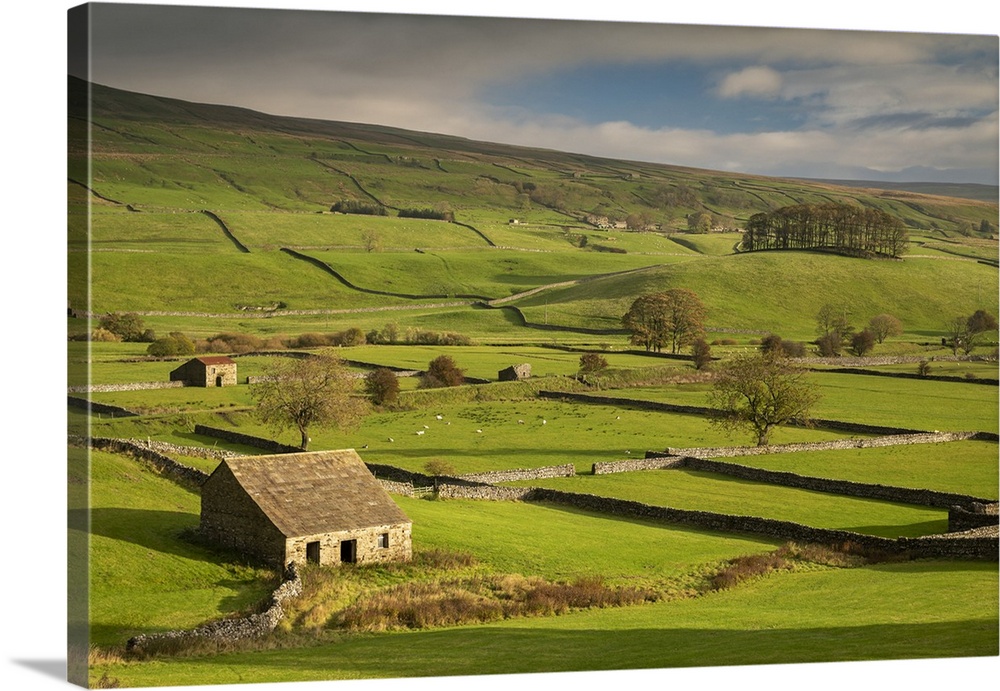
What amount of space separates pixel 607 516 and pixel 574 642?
879 centimetres

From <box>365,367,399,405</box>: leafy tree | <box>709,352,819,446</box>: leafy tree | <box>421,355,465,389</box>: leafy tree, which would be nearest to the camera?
<box>365,367,399,405</box>: leafy tree

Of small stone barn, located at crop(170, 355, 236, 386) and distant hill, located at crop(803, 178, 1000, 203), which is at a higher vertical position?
distant hill, located at crop(803, 178, 1000, 203)

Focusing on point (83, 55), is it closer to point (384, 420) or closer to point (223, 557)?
point (223, 557)

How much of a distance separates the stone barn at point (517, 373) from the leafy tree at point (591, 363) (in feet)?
4.85

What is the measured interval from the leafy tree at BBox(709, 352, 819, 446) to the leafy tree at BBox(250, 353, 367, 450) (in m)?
10.4

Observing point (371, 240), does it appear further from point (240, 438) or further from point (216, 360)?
point (240, 438)

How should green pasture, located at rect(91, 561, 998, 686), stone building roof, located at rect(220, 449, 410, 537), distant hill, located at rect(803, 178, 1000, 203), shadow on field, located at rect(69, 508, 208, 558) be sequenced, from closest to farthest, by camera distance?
green pasture, located at rect(91, 561, 998, 686), shadow on field, located at rect(69, 508, 208, 558), stone building roof, located at rect(220, 449, 410, 537), distant hill, located at rect(803, 178, 1000, 203)

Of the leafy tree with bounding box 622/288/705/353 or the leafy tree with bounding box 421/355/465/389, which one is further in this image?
the leafy tree with bounding box 622/288/705/353

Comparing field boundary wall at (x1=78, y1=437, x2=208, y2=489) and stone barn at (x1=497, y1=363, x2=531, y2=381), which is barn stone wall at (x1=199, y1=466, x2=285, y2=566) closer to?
field boundary wall at (x1=78, y1=437, x2=208, y2=489)

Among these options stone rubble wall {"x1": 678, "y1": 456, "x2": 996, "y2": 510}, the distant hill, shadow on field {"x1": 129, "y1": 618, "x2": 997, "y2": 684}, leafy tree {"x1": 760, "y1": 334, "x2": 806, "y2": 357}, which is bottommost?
shadow on field {"x1": 129, "y1": 618, "x2": 997, "y2": 684}

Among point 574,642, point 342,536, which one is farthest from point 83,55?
point 574,642

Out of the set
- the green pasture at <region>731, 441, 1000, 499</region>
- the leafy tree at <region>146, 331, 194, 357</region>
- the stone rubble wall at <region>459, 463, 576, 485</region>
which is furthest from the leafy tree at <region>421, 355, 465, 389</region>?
the green pasture at <region>731, 441, 1000, 499</region>

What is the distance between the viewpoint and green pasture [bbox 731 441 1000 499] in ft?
92.1

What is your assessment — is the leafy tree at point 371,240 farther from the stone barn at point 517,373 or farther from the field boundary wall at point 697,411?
the field boundary wall at point 697,411
